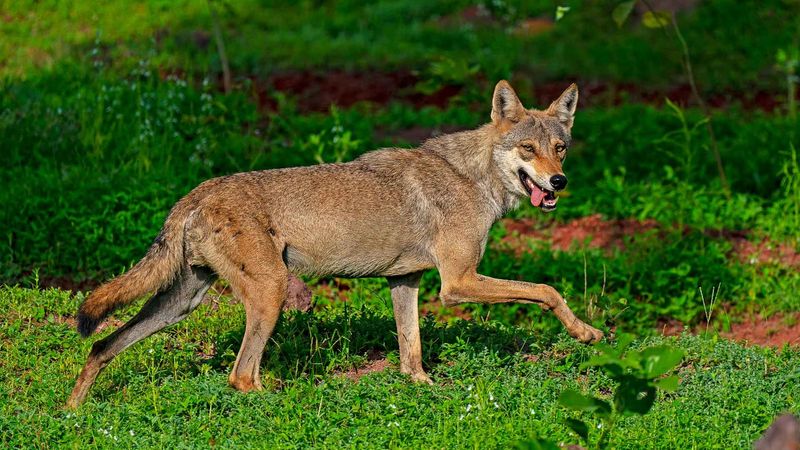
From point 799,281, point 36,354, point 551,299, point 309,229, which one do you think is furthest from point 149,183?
point 799,281

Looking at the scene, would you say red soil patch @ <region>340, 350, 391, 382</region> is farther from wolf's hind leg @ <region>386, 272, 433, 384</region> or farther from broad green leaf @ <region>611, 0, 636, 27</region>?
broad green leaf @ <region>611, 0, 636, 27</region>

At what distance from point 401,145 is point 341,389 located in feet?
18.2

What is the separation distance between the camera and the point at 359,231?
808 cm

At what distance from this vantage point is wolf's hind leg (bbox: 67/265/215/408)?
7.66 m

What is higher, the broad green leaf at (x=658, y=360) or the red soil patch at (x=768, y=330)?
the broad green leaf at (x=658, y=360)

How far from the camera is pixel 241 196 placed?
7.78 metres

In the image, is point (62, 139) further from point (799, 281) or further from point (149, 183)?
point (799, 281)

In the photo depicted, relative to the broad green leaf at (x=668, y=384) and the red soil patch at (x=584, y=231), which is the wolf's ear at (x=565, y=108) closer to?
the red soil patch at (x=584, y=231)

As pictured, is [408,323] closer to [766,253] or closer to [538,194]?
[538,194]

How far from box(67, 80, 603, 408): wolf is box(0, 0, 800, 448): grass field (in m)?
0.42

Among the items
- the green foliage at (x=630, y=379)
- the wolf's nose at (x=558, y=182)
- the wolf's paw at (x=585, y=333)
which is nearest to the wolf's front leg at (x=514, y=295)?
the wolf's paw at (x=585, y=333)

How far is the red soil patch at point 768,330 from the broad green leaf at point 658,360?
A: 4.96 meters


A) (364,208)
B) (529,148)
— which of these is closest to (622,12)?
(529,148)

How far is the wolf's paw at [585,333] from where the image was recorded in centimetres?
810
